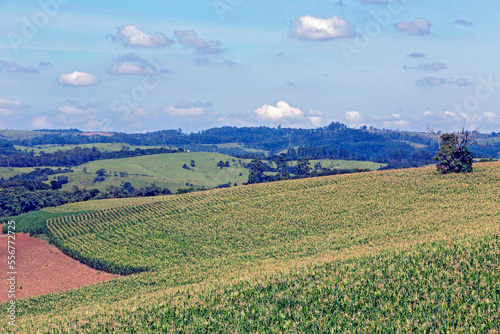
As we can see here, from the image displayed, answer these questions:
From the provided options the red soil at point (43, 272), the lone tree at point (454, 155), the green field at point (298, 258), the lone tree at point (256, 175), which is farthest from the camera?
the lone tree at point (256, 175)

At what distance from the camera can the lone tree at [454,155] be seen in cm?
8406

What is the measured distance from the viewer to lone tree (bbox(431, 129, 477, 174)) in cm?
8406

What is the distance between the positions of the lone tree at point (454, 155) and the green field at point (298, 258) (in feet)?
7.80

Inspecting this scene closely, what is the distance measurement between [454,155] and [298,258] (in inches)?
2066

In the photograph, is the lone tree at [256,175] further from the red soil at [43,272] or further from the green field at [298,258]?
the red soil at [43,272]

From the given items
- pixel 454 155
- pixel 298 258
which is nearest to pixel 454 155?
pixel 454 155

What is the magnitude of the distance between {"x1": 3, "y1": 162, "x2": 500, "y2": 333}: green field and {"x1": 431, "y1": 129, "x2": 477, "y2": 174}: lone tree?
7.80 ft

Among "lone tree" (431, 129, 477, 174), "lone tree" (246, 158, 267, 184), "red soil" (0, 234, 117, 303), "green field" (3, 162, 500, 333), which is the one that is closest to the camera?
"green field" (3, 162, 500, 333)

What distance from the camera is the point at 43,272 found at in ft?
230

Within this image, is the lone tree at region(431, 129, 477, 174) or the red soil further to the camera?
the lone tree at region(431, 129, 477, 174)

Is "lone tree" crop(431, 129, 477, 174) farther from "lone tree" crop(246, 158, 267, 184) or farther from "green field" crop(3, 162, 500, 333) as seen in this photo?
"lone tree" crop(246, 158, 267, 184)

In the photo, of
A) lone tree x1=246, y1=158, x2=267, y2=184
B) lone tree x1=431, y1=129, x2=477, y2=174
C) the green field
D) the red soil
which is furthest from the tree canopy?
lone tree x1=246, y1=158, x2=267, y2=184

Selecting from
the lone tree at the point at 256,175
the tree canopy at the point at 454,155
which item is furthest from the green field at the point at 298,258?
the lone tree at the point at 256,175

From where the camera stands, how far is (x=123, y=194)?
162875mm
